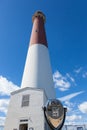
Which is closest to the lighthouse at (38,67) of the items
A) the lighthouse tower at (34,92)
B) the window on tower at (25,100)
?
the lighthouse tower at (34,92)

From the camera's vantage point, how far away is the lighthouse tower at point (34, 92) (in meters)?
14.0

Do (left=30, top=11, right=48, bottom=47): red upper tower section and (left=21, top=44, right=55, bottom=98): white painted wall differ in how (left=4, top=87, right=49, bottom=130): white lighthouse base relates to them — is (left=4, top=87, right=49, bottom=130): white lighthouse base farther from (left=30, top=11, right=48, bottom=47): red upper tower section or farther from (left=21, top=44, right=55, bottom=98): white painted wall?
(left=30, top=11, right=48, bottom=47): red upper tower section

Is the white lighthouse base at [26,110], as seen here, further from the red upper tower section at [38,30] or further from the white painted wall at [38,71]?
the red upper tower section at [38,30]

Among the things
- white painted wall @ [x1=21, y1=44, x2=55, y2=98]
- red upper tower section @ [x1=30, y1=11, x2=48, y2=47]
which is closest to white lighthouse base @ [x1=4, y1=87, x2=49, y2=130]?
white painted wall @ [x1=21, y1=44, x2=55, y2=98]

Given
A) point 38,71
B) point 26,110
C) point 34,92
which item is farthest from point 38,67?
point 26,110

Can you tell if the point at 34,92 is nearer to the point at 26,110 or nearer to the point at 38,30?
the point at 26,110

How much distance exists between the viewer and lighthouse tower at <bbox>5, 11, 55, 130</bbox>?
13992mm

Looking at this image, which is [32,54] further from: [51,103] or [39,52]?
[51,103]

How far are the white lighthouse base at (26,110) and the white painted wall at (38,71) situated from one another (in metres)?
1.34

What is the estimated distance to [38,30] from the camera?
20.8m

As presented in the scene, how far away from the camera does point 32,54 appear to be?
733 inches

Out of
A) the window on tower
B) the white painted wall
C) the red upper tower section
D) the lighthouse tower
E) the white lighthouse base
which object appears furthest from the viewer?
the red upper tower section

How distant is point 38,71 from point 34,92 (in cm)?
270

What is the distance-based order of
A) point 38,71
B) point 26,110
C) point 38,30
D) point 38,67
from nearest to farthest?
1. point 26,110
2. point 38,71
3. point 38,67
4. point 38,30
